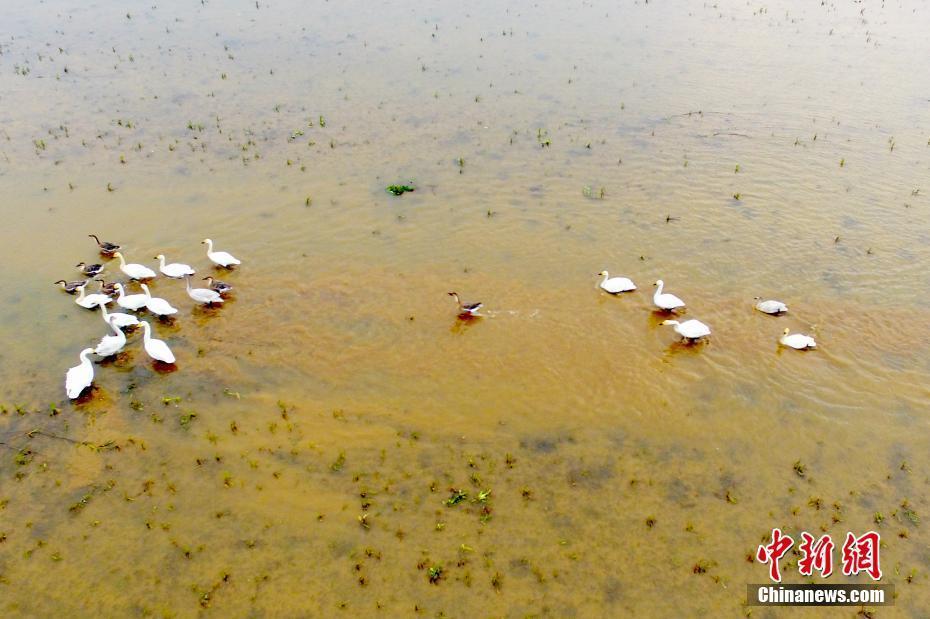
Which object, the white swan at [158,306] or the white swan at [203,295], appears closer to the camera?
the white swan at [158,306]

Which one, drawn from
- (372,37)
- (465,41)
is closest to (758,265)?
(465,41)

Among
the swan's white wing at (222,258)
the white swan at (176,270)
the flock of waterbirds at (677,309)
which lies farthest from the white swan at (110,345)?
the flock of waterbirds at (677,309)

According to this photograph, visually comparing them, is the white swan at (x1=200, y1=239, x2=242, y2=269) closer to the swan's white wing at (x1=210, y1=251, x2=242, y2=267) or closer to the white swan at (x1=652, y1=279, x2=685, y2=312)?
the swan's white wing at (x1=210, y1=251, x2=242, y2=267)

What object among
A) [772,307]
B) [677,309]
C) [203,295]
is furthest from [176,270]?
[772,307]

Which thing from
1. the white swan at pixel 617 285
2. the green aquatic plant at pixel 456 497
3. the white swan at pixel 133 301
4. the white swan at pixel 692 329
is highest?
the white swan at pixel 133 301

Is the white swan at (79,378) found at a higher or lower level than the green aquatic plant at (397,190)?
lower

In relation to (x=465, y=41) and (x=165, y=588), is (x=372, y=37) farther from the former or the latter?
(x=165, y=588)

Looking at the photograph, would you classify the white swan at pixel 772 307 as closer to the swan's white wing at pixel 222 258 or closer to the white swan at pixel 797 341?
the white swan at pixel 797 341
